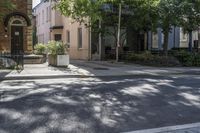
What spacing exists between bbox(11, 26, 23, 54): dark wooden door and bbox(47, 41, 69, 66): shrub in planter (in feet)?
13.3

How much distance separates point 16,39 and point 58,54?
5.34 m

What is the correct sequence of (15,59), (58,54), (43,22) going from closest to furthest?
(15,59), (58,54), (43,22)

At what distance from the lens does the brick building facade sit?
979 inches

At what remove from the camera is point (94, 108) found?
9047 millimetres

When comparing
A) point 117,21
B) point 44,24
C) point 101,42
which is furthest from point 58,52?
point 44,24

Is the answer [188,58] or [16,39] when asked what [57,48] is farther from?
[188,58]

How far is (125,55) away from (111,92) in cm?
1692

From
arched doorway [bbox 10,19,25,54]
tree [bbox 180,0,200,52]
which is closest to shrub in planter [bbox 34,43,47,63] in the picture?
arched doorway [bbox 10,19,25,54]

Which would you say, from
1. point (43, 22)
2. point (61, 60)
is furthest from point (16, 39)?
point (43, 22)

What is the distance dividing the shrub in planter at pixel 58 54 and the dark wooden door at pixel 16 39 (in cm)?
405

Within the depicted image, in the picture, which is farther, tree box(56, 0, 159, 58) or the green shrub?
the green shrub

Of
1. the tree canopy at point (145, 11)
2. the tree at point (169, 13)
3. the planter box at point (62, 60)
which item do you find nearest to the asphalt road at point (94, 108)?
the planter box at point (62, 60)

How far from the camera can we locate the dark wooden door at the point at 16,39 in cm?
2538

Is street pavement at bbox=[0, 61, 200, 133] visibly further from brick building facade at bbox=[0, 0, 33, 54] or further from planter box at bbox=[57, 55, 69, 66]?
brick building facade at bbox=[0, 0, 33, 54]
